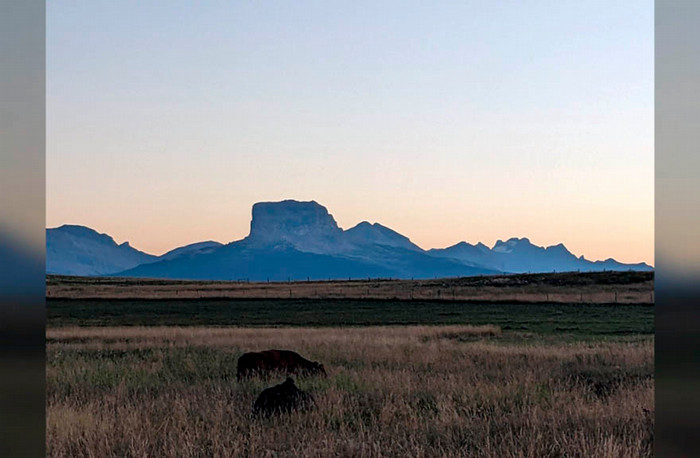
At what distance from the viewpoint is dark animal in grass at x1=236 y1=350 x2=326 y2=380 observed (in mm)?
13109

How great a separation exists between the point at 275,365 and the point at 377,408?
4.08 metres

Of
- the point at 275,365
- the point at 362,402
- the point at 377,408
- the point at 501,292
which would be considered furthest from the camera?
the point at 501,292

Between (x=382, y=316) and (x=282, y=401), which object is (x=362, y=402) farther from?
(x=382, y=316)

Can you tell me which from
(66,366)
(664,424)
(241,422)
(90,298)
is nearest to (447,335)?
(66,366)

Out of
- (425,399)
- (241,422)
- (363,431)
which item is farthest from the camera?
(425,399)

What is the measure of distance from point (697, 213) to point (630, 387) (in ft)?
33.1

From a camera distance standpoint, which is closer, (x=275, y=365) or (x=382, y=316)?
(x=275, y=365)

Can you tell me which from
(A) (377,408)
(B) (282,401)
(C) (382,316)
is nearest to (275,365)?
(B) (282,401)

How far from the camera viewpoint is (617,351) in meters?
17.1

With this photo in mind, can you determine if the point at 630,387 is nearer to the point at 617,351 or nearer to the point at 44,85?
the point at 617,351

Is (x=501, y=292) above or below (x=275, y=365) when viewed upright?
below

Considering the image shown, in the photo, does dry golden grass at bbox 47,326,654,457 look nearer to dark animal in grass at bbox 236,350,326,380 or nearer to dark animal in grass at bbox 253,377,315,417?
dark animal in grass at bbox 253,377,315,417

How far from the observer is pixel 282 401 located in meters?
9.41

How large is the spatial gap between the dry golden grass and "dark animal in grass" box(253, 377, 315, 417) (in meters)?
0.24
